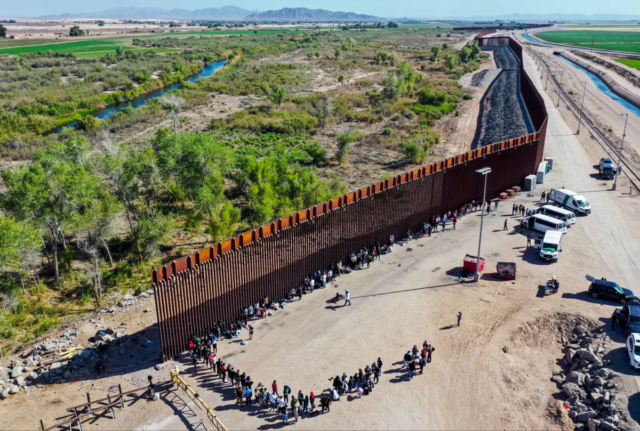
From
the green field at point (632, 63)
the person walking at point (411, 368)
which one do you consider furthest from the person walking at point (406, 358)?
the green field at point (632, 63)

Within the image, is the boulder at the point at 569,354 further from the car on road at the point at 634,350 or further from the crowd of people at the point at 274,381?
the crowd of people at the point at 274,381

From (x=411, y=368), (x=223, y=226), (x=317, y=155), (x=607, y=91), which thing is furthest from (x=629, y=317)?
(x=607, y=91)

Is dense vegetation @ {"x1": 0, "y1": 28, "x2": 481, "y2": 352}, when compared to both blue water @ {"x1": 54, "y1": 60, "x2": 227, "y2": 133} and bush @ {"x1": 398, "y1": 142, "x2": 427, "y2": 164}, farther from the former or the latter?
blue water @ {"x1": 54, "y1": 60, "x2": 227, "y2": 133}

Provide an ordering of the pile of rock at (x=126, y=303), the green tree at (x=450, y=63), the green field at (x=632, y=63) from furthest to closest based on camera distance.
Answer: the green tree at (x=450, y=63)
the green field at (x=632, y=63)
the pile of rock at (x=126, y=303)

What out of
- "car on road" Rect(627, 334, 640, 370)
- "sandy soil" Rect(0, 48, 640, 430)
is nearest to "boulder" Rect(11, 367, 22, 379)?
"sandy soil" Rect(0, 48, 640, 430)

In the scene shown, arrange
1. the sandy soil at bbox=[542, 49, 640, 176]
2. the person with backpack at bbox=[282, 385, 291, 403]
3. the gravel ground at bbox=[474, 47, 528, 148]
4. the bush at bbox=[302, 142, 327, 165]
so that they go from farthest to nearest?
the gravel ground at bbox=[474, 47, 528, 148] → the sandy soil at bbox=[542, 49, 640, 176] → the bush at bbox=[302, 142, 327, 165] → the person with backpack at bbox=[282, 385, 291, 403]

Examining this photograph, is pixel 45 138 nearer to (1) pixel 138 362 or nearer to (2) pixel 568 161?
(1) pixel 138 362

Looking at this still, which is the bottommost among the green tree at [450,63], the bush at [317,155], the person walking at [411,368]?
the person walking at [411,368]
